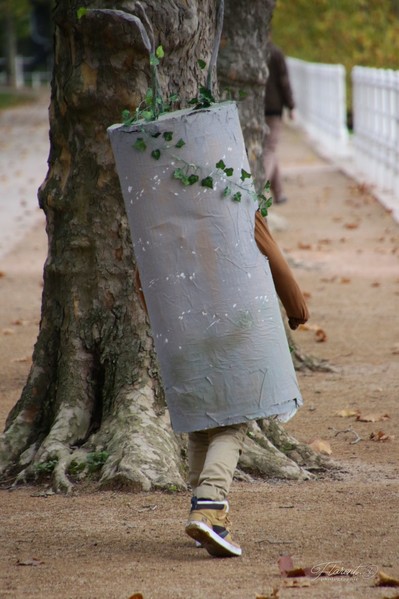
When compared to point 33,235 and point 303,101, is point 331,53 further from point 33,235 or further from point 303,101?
point 33,235

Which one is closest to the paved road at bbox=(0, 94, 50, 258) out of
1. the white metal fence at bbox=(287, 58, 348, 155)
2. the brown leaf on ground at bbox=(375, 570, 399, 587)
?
the white metal fence at bbox=(287, 58, 348, 155)

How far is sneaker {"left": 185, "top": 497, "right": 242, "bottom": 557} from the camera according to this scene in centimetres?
431

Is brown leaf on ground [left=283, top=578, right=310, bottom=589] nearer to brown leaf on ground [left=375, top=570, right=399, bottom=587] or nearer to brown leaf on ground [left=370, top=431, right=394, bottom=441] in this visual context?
brown leaf on ground [left=375, top=570, right=399, bottom=587]

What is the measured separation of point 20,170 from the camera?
23.8 meters

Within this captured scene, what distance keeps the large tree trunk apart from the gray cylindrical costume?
108 centimetres

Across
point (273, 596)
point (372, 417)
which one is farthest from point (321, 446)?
point (273, 596)

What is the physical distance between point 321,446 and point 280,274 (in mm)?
1935

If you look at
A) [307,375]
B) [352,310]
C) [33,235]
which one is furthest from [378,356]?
[33,235]

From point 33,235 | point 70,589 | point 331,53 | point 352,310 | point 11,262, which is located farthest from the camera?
point 331,53

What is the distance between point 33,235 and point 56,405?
960 centimetres

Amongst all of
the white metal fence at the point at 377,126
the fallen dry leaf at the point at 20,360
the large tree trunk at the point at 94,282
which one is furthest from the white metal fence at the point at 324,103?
the large tree trunk at the point at 94,282

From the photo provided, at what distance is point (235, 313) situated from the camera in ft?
14.8

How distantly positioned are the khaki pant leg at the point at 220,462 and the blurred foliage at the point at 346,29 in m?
24.0

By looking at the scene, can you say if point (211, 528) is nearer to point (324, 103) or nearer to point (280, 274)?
point (280, 274)
